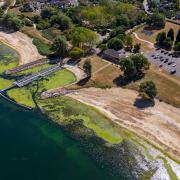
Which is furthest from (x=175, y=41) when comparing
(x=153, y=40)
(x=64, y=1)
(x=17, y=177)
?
(x=17, y=177)

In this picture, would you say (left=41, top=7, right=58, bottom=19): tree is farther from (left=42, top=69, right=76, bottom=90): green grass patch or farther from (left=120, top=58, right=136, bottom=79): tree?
(left=120, top=58, right=136, bottom=79): tree

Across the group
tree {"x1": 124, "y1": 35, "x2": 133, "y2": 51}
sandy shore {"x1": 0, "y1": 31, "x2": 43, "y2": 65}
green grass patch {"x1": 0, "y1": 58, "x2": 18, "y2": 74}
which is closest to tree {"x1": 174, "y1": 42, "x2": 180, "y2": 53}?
tree {"x1": 124, "y1": 35, "x2": 133, "y2": 51}

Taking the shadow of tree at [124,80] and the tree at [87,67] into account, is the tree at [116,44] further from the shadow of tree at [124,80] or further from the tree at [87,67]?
the tree at [87,67]

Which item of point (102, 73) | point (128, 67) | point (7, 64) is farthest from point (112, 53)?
point (7, 64)

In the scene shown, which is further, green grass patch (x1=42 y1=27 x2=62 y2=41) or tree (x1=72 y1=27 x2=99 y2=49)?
green grass patch (x1=42 y1=27 x2=62 y2=41)

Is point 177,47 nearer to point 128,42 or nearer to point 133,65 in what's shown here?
point 128,42

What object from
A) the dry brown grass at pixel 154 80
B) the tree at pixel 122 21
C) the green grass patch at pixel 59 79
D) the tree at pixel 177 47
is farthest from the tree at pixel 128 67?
the tree at pixel 122 21
